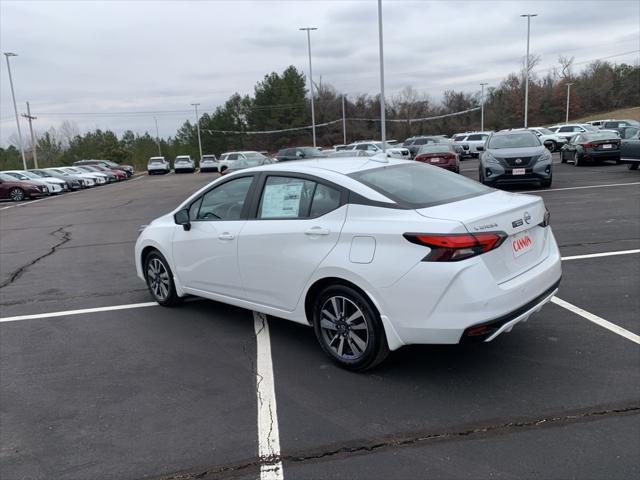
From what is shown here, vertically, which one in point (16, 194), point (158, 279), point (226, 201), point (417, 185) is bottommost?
point (16, 194)

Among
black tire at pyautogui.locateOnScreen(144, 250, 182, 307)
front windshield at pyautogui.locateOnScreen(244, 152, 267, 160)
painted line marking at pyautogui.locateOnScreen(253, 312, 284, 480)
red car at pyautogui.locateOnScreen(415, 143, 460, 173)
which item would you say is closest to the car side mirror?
black tire at pyautogui.locateOnScreen(144, 250, 182, 307)

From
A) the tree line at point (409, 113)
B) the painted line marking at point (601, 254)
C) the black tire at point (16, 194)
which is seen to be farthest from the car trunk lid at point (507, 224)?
the tree line at point (409, 113)

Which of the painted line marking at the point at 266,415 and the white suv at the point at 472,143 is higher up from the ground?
the white suv at the point at 472,143

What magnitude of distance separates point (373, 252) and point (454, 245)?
58 cm

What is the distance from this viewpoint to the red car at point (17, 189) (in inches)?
1078

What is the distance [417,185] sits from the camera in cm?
428

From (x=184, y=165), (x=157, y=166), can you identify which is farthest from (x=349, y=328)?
(x=157, y=166)

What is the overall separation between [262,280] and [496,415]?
216 cm

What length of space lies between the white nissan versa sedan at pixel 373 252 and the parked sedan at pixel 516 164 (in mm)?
10171

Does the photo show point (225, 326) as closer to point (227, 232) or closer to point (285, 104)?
point (227, 232)

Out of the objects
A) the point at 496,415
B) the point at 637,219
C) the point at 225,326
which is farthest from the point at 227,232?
the point at 637,219

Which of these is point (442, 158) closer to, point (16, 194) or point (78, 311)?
Result: point (78, 311)

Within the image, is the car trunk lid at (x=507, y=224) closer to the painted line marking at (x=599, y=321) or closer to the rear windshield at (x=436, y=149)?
the painted line marking at (x=599, y=321)

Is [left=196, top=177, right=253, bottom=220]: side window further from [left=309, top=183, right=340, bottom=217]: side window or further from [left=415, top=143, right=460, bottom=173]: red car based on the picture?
[left=415, top=143, right=460, bottom=173]: red car
